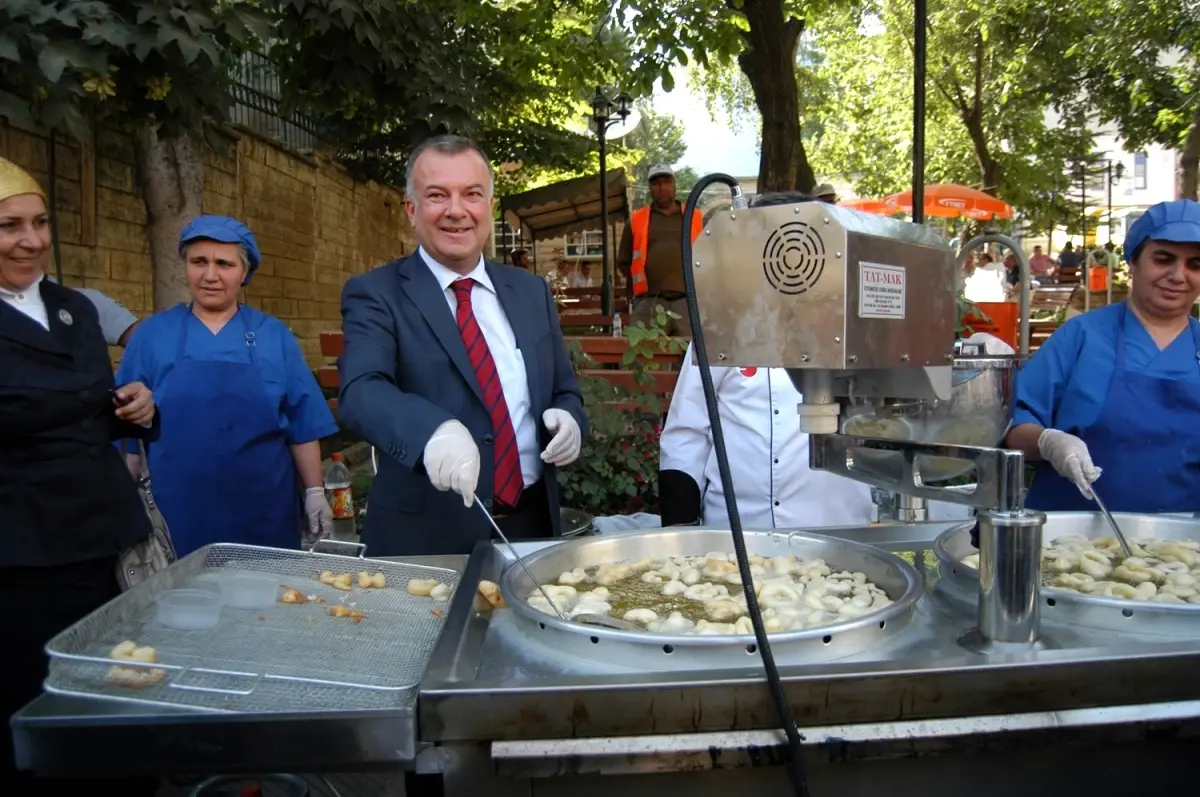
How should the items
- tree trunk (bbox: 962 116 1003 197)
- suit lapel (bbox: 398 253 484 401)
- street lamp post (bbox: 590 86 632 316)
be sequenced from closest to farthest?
1. suit lapel (bbox: 398 253 484 401)
2. street lamp post (bbox: 590 86 632 316)
3. tree trunk (bbox: 962 116 1003 197)

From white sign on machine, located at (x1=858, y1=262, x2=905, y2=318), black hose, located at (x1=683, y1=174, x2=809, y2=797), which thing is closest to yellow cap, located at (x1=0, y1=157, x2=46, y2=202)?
black hose, located at (x1=683, y1=174, x2=809, y2=797)

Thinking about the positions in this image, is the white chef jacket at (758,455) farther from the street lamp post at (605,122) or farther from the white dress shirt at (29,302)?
the street lamp post at (605,122)

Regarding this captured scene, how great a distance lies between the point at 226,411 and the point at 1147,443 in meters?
2.70

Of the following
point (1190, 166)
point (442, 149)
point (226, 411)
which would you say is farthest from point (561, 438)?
point (1190, 166)

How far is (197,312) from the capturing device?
3.01 metres

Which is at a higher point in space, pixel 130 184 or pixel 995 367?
pixel 130 184

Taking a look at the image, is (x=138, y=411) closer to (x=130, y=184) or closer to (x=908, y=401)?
(x=908, y=401)

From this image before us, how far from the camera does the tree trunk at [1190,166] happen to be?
34.7 feet

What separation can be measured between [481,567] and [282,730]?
64cm

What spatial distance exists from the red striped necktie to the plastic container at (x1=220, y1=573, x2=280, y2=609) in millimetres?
708

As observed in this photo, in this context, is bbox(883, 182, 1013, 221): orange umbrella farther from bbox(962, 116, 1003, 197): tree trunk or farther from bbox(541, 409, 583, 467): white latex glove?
bbox(541, 409, 583, 467): white latex glove

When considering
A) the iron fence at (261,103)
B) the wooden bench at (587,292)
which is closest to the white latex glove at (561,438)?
the iron fence at (261,103)

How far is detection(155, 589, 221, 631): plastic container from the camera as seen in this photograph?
1.37m

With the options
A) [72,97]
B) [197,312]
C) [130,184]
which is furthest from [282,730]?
[130,184]
